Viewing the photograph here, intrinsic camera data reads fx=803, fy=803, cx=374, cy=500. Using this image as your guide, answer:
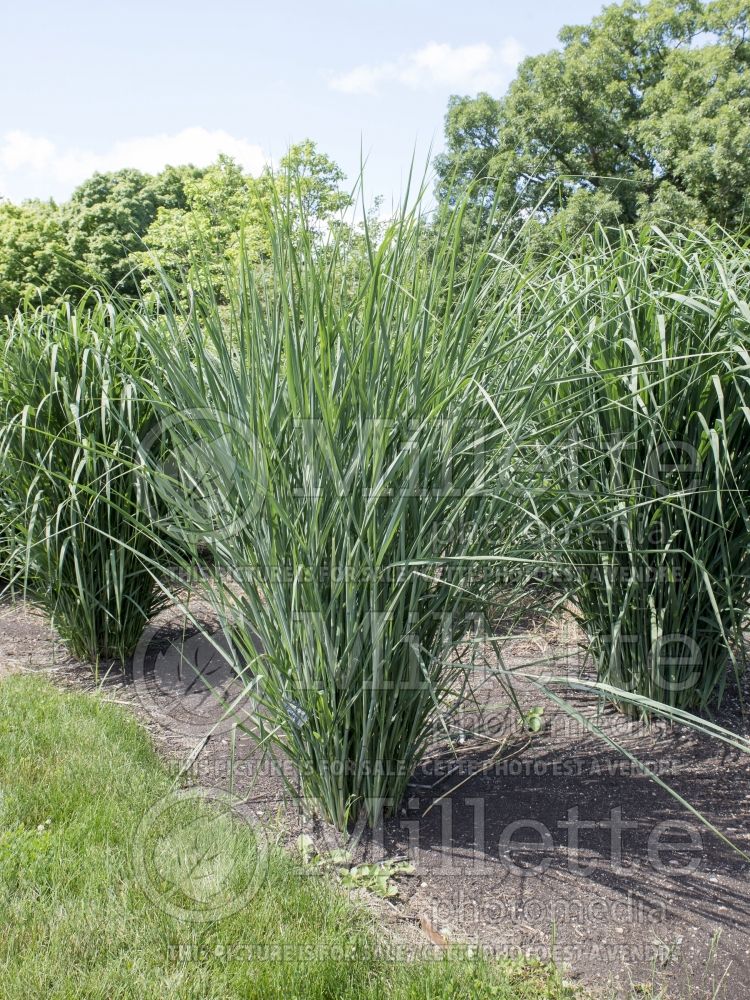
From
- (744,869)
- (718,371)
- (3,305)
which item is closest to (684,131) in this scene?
(3,305)

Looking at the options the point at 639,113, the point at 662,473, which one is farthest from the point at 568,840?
the point at 639,113

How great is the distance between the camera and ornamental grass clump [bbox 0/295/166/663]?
337 cm

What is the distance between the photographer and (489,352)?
1.93m

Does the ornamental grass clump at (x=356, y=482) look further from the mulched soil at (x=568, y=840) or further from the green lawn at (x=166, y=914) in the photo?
the green lawn at (x=166, y=914)

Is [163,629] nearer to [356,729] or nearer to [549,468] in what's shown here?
[356,729]

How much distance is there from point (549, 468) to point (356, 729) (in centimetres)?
88

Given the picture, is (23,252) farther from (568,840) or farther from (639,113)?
(568,840)

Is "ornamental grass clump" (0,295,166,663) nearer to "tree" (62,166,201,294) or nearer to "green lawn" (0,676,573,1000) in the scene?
"green lawn" (0,676,573,1000)

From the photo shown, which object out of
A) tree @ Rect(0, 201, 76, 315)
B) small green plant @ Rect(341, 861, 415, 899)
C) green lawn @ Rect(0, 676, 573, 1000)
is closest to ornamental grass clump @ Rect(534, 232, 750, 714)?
small green plant @ Rect(341, 861, 415, 899)

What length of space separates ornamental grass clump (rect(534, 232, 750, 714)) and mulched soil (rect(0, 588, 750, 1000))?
0.32 meters

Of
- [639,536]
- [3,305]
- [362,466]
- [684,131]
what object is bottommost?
[639,536]

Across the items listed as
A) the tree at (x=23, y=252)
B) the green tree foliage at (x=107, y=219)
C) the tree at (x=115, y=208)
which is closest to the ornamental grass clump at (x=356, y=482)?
the green tree foliage at (x=107, y=219)

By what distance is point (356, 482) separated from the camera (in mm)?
1911

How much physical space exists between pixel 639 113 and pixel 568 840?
20132mm
